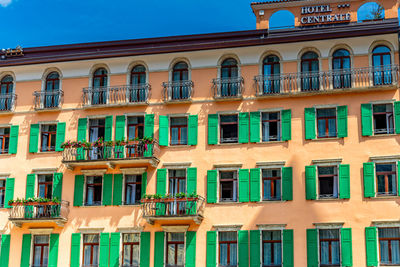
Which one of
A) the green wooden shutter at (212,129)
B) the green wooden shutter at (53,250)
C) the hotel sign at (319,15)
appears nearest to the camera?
the green wooden shutter at (212,129)

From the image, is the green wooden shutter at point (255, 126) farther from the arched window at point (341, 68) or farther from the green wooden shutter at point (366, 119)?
the green wooden shutter at point (366, 119)

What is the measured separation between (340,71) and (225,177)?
7.60 m

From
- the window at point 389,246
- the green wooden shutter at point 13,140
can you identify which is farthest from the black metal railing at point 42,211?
the window at point 389,246

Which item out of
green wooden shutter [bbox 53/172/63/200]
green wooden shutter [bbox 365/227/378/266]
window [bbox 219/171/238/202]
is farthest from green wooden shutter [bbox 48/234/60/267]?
green wooden shutter [bbox 365/227/378/266]

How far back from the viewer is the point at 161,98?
121 ft

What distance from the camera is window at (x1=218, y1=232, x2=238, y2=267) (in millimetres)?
33906

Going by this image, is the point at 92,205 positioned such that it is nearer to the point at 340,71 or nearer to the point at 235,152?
the point at 235,152

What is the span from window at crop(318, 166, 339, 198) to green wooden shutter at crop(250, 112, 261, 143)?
3.39m

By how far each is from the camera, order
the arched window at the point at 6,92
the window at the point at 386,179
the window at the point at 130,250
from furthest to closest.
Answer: the arched window at the point at 6,92, the window at the point at 130,250, the window at the point at 386,179

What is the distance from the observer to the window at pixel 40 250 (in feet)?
118

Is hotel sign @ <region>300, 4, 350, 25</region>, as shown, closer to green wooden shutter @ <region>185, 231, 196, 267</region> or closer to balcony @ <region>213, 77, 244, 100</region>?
balcony @ <region>213, 77, 244, 100</region>

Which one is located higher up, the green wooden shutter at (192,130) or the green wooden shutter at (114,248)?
the green wooden shutter at (192,130)

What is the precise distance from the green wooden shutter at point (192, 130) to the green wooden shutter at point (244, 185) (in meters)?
2.87

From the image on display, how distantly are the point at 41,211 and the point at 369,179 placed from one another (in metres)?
16.0
